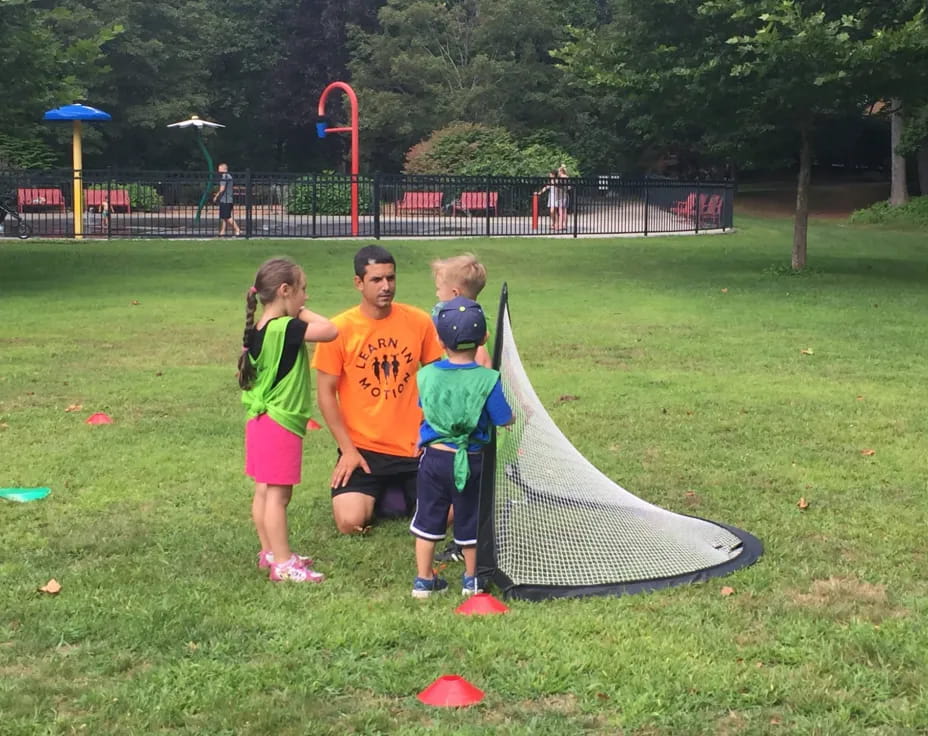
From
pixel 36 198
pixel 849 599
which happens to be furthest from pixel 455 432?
pixel 36 198

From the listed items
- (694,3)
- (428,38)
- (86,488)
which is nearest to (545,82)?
(428,38)

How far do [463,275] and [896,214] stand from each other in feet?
111

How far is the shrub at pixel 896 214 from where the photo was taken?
34219 mm

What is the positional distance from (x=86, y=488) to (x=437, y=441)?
246 cm

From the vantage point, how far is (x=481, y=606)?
414 centimetres

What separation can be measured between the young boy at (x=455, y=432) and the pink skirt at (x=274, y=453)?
533 millimetres

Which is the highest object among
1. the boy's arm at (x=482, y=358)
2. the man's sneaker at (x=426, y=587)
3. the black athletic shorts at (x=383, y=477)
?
the boy's arm at (x=482, y=358)

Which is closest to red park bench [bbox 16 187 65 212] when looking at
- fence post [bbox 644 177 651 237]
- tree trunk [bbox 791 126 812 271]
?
fence post [bbox 644 177 651 237]

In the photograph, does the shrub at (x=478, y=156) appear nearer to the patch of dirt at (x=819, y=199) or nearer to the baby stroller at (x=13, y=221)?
the patch of dirt at (x=819, y=199)

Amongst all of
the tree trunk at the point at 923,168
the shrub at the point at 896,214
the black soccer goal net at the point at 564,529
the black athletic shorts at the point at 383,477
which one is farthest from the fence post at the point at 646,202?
the black soccer goal net at the point at 564,529

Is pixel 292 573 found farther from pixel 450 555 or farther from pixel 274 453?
pixel 450 555

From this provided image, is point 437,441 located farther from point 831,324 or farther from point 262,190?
point 262,190

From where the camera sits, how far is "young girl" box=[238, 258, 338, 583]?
4449 mm

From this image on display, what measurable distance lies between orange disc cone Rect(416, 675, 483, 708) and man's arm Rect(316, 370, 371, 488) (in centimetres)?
183
